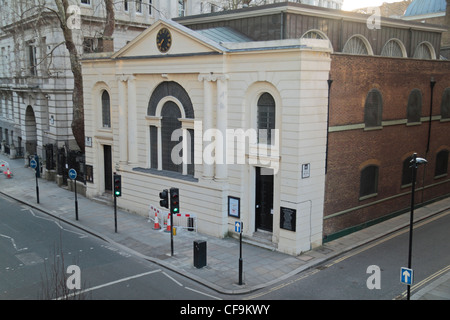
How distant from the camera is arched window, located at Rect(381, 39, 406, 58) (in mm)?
24677

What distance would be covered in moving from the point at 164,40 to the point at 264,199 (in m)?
8.87

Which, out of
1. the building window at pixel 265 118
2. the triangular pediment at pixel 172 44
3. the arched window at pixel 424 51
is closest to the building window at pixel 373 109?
the building window at pixel 265 118

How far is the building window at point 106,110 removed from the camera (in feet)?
84.0

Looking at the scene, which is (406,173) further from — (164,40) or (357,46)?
(164,40)

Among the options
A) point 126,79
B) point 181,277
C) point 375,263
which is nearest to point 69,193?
point 126,79

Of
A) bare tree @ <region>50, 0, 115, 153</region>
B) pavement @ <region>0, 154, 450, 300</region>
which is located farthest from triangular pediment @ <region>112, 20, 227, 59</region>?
pavement @ <region>0, 154, 450, 300</region>

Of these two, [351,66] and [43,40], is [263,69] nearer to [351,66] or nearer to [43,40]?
[351,66]

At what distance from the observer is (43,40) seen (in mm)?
35375

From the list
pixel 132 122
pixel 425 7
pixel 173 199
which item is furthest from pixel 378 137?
pixel 425 7

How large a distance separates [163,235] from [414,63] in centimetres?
1536

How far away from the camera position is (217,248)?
59.7 feet

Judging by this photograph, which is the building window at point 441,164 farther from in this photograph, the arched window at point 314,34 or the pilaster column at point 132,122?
the pilaster column at point 132,122

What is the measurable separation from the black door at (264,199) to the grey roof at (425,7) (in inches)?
1383

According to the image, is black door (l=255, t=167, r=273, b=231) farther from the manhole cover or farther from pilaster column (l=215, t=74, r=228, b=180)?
the manhole cover
